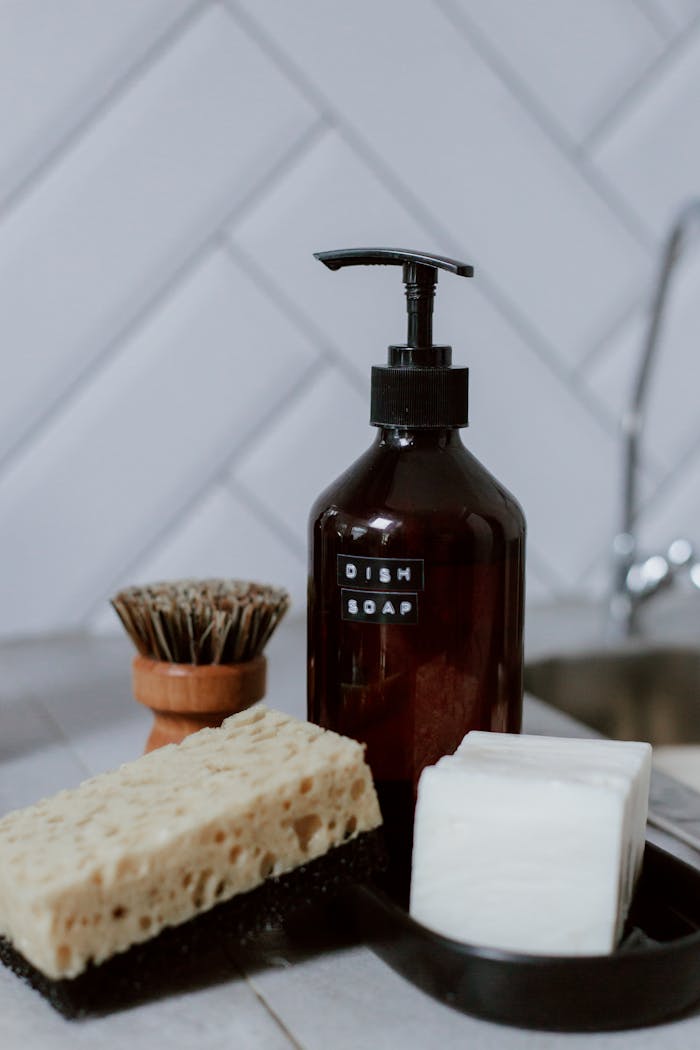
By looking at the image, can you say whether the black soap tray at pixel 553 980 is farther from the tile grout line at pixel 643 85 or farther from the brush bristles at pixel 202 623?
the tile grout line at pixel 643 85

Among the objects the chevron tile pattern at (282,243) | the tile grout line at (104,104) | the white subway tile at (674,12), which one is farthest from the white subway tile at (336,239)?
the white subway tile at (674,12)

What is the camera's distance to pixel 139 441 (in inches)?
38.4

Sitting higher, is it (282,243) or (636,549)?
(282,243)

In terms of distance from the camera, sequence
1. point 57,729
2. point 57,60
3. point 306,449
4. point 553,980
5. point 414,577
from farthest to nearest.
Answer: point 306,449 < point 57,60 < point 57,729 < point 414,577 < point 553,980

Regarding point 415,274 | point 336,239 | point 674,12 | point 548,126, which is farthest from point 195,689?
point 674,12

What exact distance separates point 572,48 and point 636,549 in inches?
16.8

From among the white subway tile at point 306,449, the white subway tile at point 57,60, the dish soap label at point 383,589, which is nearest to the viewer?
the dish soap label at point 383,589

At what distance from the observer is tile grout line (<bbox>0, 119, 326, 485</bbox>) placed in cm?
95

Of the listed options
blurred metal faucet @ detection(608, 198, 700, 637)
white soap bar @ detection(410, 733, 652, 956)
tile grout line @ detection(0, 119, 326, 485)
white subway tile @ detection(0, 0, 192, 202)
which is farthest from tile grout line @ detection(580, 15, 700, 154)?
white soap bar @ detection(410, 733, 652, 956)

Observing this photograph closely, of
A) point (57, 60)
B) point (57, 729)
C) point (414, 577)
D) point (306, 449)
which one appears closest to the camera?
point (414, 577)

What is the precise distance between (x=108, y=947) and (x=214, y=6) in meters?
0.74

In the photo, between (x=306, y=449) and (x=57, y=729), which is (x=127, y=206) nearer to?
(x=306, y=449)

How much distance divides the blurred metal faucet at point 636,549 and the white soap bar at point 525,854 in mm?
503

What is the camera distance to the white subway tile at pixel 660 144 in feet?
3.50
